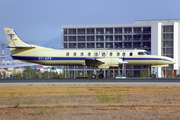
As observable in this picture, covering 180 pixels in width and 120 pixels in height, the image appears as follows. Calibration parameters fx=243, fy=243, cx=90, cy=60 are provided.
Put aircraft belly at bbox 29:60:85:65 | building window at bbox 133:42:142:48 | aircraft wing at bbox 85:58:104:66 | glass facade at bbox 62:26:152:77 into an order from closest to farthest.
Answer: aircraft wing at bbox 85:58:104:66, aircraft belly at bbox 29:60:85:65, glass facade at bbox 62:26:152:77, building window at bbox 133:42:142:48

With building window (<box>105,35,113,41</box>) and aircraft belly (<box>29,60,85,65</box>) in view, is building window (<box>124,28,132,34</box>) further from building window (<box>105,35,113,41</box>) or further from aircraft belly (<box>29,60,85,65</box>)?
aircraft belly (<box>29,60,85,65</box>)

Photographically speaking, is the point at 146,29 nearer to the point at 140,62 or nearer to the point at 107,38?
the point at 107,38

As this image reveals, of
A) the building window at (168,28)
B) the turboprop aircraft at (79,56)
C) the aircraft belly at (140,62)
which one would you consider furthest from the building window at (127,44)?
the aircraft belly at (140,62)

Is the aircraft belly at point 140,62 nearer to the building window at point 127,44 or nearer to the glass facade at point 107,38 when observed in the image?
the glass facade at point 107,38

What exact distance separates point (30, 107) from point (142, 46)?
7352 cm

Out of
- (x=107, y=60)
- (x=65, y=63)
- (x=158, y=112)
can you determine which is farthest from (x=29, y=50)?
(x=158, y=112)

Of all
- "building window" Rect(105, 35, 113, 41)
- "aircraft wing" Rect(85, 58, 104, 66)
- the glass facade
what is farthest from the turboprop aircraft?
"building window" Rect(105, 35, 113, 41)

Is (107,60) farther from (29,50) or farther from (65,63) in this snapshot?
(29,50)

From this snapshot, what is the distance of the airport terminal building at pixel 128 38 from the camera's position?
79000 mm

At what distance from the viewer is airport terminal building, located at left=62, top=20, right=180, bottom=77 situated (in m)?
79.0

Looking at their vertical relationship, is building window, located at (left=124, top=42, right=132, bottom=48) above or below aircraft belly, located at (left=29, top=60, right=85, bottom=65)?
above

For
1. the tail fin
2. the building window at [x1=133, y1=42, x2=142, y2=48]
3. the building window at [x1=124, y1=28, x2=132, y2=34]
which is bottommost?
the tail fin

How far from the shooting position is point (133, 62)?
34.2 meters

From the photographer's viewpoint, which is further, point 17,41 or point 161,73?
point 161,73
